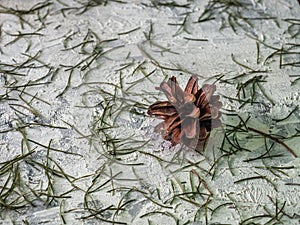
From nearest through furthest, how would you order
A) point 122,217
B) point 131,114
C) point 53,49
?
point 122,217, point 131,114, point 53,49

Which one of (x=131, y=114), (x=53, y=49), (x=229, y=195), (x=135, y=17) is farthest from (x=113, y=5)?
(x=229, y=195)

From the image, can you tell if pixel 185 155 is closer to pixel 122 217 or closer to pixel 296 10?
pixel 122 217

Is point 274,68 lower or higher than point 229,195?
higher
